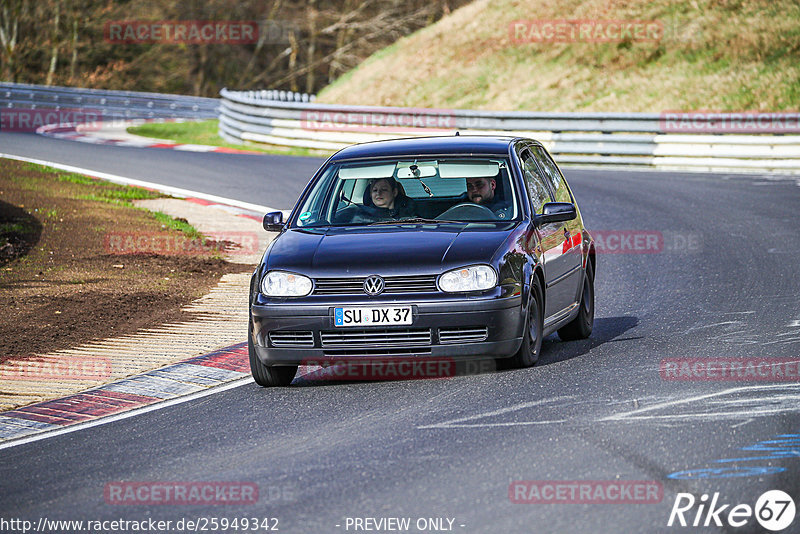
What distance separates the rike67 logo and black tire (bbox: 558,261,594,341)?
4.52 m

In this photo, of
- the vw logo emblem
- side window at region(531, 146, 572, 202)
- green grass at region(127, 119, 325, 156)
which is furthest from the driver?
green grass at region(127, 119, 325, 156)

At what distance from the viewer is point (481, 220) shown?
9.23 metres

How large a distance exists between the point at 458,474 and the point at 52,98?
37.5 meters

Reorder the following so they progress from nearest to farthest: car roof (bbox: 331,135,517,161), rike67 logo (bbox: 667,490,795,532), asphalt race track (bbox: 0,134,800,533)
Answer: rike67 logo (bbox: 667,490,795,532) → asphalt race track (bbox: 0,134,800,533) → car roof (bbox: 331,135,517,161)

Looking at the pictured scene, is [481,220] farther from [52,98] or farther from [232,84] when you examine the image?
[232,84]

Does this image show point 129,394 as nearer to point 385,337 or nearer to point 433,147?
point 385,337

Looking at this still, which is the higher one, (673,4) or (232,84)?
(673,4)

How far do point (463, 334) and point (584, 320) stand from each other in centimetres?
234

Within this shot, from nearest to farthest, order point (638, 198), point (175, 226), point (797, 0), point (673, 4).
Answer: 1. point (175, 226)
2. point (638, 198)
3. point (797, 0)
4. point (673, 4)

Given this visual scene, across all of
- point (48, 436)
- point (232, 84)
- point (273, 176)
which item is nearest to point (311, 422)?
point (48, 436)

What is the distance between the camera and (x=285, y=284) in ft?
28.0

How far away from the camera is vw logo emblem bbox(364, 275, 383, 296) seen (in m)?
8.32

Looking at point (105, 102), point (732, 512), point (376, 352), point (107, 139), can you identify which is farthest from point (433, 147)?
point (105, 102)

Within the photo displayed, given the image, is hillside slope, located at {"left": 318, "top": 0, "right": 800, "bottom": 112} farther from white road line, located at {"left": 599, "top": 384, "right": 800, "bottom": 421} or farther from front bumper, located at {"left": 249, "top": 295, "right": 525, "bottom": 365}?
front bumper, located at {"left": 249, "top": 295, "right": 525, "bottom": 365}
